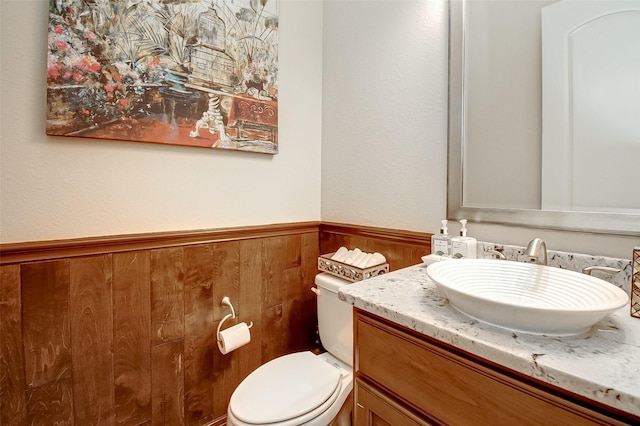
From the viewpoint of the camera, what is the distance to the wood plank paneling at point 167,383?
1.17 m

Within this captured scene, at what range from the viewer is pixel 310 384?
1.12m

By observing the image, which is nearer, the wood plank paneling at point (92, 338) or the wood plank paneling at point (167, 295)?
the wood plank paneling at point (92, 338)

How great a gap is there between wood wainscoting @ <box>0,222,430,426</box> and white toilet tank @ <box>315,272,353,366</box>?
253 mm

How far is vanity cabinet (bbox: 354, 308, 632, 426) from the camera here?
0.48m

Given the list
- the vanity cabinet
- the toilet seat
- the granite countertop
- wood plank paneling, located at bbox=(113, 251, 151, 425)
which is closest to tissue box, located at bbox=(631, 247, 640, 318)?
the granite countertop

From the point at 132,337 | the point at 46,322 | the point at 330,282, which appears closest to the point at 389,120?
the point at 330,282

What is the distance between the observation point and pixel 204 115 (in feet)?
4.21

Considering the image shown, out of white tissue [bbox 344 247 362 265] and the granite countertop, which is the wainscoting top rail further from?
the granite countertop

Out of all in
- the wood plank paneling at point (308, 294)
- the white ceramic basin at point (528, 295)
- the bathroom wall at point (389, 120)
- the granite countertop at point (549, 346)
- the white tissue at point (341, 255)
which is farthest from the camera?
the wood plank paneling at point (308, 294)

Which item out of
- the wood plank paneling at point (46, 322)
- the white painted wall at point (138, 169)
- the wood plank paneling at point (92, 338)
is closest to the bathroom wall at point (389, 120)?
the white painted wall at point (138, 169)

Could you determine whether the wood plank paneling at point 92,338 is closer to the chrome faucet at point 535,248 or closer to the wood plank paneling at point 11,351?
the wood plank paneling at point 11,351

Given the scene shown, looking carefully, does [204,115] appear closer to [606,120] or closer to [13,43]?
[13,43]

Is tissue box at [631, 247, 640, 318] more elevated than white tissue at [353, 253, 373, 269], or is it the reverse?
tissue box at [631, 247, 640, 318]

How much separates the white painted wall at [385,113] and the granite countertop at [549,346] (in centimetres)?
60
